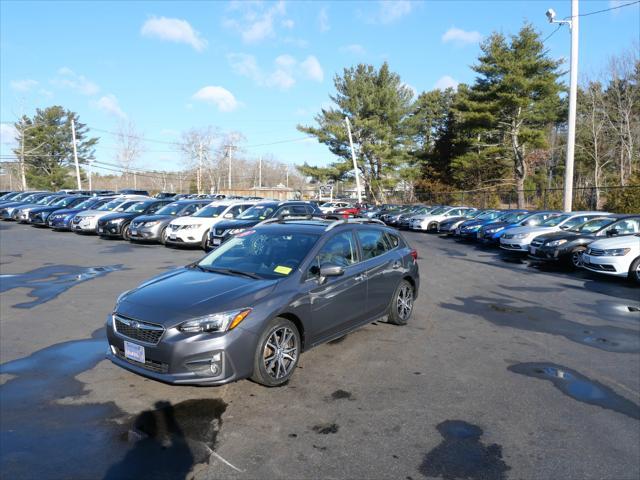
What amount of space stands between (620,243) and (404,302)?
6.87 metres

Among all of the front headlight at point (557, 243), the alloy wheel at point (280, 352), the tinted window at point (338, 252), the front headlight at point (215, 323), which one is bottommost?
the alloy wheel at point (280, 352)

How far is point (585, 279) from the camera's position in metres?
11.6

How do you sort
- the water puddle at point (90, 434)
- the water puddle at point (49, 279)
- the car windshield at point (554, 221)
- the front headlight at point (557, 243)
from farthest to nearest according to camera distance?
1. the car windshield at point (554, 221)
2. the front headlight at point (557, 243)
3. the water puddle at point (49, 279)
4. the water puddle at point (90, 434)

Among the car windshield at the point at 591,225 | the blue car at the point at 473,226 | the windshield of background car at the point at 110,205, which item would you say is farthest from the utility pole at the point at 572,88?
the windshield of background car at the point at 110,205

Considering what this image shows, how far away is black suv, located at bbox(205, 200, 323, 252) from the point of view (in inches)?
565

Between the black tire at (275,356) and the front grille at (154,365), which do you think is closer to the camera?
the front grille at (154,365)

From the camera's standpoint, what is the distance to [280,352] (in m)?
4.66

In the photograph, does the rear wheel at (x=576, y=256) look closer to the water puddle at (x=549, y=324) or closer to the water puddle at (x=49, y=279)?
the water puddle at (x=549, y=324)

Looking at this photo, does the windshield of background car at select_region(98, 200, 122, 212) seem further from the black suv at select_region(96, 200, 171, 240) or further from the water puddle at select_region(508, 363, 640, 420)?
the water puddle at select_region(508, 363, 640, 420)

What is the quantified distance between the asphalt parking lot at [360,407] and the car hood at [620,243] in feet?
12.4

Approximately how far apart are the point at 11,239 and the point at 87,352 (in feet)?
49.8

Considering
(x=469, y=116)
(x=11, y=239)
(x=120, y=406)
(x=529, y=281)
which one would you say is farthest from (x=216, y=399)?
(x=469, y=116)

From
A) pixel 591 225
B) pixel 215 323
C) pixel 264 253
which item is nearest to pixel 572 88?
pixel 591 225

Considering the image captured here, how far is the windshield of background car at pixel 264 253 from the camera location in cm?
521
